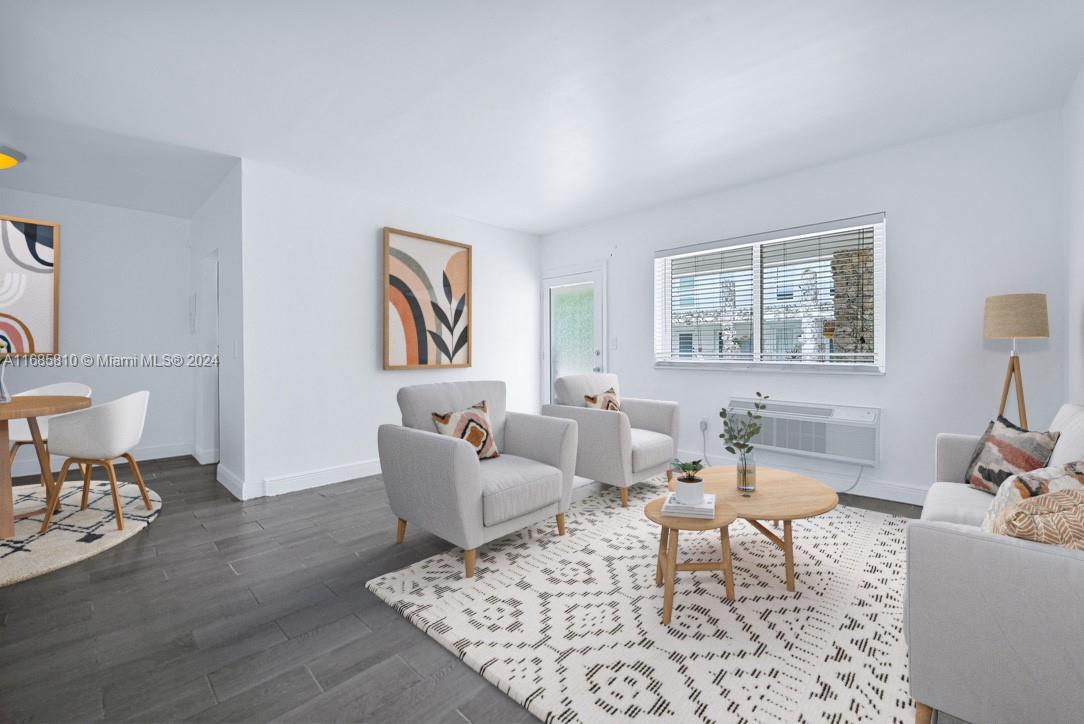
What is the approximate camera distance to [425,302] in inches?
191

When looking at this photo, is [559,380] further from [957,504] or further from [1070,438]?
[1070,438]

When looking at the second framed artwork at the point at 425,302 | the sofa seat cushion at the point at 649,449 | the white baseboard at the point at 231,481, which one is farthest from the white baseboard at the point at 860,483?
the white baseboard at the point at 231,481

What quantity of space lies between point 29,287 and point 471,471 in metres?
4.89

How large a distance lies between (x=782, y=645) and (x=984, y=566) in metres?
0.86

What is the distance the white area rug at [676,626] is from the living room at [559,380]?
0.02 m

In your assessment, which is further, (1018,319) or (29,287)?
(29,287)

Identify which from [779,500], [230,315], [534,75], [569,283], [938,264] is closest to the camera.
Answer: [779,500]

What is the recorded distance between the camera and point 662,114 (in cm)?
300

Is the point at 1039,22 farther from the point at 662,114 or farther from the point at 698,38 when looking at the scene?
the point at 662,114

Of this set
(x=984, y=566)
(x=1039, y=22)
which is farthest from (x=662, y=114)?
(x=984, y=566)

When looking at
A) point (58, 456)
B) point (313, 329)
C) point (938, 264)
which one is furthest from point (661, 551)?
point (58, 456)

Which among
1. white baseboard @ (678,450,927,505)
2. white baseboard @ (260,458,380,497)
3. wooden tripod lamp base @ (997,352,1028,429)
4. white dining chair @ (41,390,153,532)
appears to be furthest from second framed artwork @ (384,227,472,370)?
wooden tripod lamp base @ (997,352,1028,429)

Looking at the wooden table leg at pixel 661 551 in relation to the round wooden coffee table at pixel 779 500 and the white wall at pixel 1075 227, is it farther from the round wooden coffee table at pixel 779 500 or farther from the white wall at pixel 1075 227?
the white wall at pixel 1075 227

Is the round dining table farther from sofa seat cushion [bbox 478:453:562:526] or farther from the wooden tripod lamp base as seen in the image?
the wooden tripod lamp base
